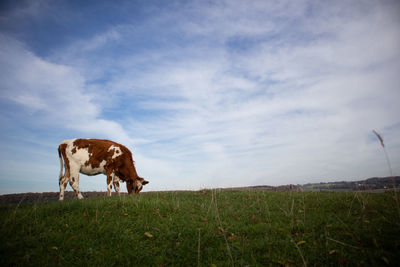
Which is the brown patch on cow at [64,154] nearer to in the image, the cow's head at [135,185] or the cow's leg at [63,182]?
the cow's leg at [63,182]

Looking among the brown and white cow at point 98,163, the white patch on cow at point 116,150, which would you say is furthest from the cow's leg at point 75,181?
the white patch on cow at point 116,150

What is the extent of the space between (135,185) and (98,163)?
3.12m

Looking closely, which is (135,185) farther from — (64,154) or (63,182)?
(64,154)

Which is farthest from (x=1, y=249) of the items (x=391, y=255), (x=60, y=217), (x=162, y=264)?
(x=391, y=255)

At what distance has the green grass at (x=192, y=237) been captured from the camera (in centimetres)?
513

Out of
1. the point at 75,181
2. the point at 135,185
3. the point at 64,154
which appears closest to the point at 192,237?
the point at 135,185

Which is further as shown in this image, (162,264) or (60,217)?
(60,217)

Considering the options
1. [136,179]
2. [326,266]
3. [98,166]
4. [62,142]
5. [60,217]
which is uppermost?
[62,142]

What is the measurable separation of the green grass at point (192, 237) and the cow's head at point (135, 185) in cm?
751

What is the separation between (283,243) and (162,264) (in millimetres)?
3233

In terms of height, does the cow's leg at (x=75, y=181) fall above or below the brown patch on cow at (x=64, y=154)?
below

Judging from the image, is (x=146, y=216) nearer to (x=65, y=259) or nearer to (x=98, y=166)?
(x=65, y=259)

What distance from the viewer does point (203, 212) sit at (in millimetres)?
8789

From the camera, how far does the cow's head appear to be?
16.3 metres
